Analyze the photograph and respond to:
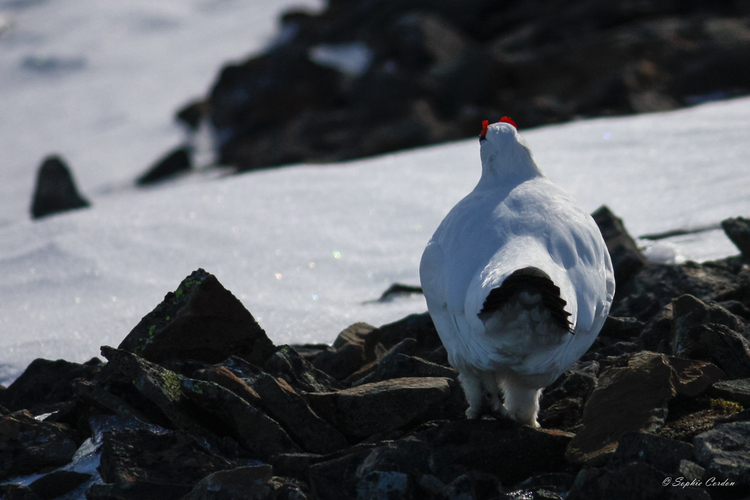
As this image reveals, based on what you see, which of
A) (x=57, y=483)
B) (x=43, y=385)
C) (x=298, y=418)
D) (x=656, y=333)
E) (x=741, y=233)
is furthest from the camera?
(x=741, y=233)

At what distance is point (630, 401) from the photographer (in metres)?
2.59

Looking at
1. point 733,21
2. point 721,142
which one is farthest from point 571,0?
point 721,142

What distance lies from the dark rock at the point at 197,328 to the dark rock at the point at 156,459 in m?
0.65

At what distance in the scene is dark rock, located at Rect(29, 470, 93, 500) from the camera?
99.7 inches

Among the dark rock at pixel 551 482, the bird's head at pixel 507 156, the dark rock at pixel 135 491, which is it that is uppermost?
the bird's head at pixel 507 156

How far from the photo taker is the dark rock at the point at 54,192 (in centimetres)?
884

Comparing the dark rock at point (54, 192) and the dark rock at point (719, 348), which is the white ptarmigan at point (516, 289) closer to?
the dark rock at point (719, 348)

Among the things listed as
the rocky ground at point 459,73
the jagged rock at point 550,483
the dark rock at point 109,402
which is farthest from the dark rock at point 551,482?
the rocky ground at point 459,73

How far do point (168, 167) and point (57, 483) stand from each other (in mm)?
10609

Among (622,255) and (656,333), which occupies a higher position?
(622,255)

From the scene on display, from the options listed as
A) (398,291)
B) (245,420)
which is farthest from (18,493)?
(398,291)

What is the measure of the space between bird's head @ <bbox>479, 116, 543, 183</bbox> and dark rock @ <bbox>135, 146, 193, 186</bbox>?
32.9 feet

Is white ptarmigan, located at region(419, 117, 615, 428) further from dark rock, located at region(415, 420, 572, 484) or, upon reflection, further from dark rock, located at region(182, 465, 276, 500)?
dark rock, located at region(182, 465, 276, 500)

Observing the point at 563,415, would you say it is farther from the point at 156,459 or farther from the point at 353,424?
the point at 156,459
